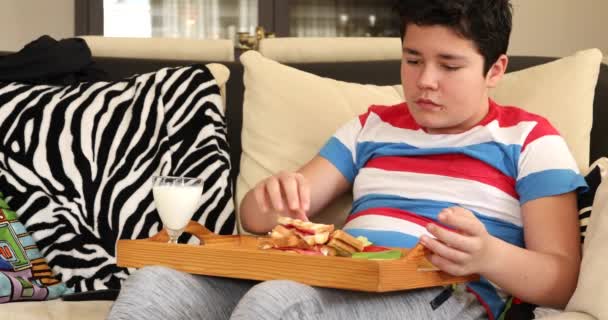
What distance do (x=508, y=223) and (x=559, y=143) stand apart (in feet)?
0.56

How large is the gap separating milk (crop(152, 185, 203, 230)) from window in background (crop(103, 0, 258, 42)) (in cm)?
395

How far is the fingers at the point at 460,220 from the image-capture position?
1396 millimetres

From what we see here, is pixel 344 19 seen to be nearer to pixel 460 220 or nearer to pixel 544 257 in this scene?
pixel 544 257

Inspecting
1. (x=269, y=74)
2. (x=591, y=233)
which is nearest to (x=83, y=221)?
(x=269, y=74)

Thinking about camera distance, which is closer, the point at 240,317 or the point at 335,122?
the point at 240,317

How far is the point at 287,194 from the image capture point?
1601mm

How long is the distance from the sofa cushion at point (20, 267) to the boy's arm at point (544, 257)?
102cm

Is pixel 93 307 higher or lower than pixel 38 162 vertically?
lower

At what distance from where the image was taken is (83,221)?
2172 mm

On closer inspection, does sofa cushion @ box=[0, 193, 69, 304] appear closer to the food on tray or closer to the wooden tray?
the wooden tray

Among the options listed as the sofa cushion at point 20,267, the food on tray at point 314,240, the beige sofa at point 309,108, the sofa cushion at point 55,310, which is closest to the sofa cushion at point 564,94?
the beige sofa at point 309,108

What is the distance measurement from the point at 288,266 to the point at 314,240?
0.08 metres

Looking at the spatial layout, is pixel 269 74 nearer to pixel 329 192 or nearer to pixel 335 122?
pixel 335 122

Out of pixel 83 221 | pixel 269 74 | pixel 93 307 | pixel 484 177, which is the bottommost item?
pixel 93 307
